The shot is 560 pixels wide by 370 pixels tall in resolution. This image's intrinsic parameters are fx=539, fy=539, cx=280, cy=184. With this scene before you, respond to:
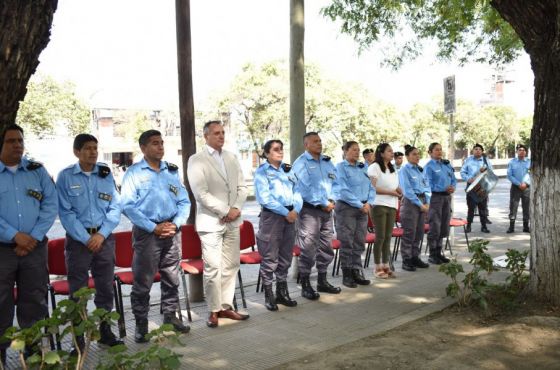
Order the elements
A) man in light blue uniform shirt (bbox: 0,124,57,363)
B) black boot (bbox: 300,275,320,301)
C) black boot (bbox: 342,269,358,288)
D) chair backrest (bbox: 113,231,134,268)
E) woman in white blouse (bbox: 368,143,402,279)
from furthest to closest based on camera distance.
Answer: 1. woman in white blouse (bbox: 368,143,402,279)
2. black boot (bbox: 342,269,358,288)
3. black boot (bbox: 300,275,320,301)
4. chair backrest (bbox: 113,231,134,268)
5. man in light blue uniform shirt (bbox: 0,124,57,363)

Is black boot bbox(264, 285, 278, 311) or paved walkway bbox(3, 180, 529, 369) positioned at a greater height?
black boot bbox(264, 285, 278, 311)

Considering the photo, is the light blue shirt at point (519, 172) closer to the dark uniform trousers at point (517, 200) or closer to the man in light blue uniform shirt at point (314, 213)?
the dark uniform trousers at point (517, 200)

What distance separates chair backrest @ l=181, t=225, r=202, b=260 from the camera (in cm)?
597

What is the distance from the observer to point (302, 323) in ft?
17.9

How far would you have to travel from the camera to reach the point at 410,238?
7.95 meters

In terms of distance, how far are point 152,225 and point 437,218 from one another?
198 inches

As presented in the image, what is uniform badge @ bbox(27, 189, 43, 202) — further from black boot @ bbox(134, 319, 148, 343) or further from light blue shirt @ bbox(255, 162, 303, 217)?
light blue shirt @ bbox(255, 162, 303, 217)

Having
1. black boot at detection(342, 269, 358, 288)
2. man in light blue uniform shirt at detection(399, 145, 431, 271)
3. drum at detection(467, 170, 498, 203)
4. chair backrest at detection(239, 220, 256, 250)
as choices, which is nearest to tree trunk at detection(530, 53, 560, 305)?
black boot at detection(342, 269, 358, 288)

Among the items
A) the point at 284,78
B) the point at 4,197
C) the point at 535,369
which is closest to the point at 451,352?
the point at 535,369

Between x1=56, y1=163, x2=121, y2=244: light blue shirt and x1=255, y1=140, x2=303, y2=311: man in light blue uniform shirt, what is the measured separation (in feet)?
5.59

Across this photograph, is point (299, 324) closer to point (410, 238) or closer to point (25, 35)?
point (410, 238)

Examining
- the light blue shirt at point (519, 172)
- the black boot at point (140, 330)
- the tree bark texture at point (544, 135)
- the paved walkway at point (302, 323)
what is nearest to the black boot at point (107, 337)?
the paved walkway at point (302, 323)

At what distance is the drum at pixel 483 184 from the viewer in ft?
34.6

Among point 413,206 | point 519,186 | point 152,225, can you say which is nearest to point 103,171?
point 152,225
